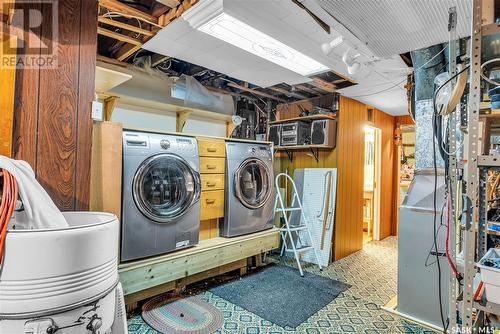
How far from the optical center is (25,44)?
4.33 feet

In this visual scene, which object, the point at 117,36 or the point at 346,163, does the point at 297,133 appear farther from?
the point at 117,36

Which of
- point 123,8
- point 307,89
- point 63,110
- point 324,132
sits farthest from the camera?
point 307,89

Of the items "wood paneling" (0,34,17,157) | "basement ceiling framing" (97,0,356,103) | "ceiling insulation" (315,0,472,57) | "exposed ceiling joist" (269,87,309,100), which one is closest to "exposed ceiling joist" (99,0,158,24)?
"basement ceiling framing" (97,0,356,103)

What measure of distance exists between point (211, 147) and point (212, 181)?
377 mm

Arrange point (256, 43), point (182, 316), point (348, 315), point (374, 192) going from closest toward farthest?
point (256, 43) → point (182, 316) → point (348, 315) → point (374, 192)

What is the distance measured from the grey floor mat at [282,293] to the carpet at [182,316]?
0.97 ft

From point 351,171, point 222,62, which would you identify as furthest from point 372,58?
point 351,171

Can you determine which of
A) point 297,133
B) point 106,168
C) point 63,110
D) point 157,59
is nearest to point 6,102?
point 63,110

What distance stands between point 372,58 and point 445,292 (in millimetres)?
2122

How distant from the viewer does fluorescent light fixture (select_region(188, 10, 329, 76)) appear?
192cm

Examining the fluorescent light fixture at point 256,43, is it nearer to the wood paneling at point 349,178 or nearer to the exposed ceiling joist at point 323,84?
the exposed ceiling joist at point 323,84

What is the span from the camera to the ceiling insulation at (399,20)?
1594mm

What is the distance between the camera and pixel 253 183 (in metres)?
3.53

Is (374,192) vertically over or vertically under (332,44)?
under
